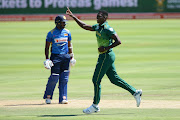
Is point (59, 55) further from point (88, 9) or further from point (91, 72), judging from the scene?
point (88, 9)

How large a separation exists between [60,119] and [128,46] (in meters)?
18.5

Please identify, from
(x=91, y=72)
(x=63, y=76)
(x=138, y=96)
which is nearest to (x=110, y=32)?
(x=138, y=96)

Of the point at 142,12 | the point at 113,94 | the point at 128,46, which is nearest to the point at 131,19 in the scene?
the point at 142,12

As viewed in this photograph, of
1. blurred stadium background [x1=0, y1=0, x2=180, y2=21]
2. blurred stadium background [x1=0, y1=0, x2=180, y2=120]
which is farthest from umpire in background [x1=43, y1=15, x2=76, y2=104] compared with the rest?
blurred stadium background [x1=0, y1=0, x2=180, y2=21]

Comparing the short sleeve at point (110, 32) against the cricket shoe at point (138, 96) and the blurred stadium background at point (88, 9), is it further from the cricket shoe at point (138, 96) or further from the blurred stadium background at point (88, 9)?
the blurred stadium background at point (88, 9)

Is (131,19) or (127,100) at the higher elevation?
(127,100)

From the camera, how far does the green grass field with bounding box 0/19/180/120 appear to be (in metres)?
11.0

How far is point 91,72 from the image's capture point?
19.0 m

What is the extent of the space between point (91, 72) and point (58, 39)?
22.9ft

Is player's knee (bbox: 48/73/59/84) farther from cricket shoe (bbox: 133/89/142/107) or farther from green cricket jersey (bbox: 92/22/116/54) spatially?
cricket shoe (bbox: 133/89/142/107)

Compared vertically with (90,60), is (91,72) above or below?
above

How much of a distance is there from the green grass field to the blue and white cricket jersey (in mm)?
1350

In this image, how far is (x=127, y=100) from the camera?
12.8 m

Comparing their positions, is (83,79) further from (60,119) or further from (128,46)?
(128,46)
